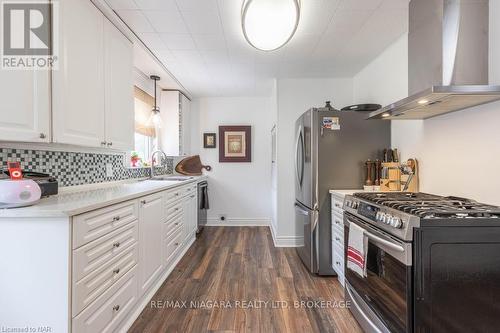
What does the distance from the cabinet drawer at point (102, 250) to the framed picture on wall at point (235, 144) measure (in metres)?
2.91

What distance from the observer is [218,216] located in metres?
4.64

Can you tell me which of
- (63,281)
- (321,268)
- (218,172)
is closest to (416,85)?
(321,268)

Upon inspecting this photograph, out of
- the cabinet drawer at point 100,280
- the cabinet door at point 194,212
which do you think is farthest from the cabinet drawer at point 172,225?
the cabinet drawer at point 100,280

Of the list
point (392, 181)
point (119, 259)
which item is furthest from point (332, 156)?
point (119, 259)

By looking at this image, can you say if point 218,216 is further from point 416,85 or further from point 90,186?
point 416,85

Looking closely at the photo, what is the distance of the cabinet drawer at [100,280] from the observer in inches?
48.2

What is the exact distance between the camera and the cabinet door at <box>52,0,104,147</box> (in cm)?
158

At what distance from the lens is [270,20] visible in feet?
5.79

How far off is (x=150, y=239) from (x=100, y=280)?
689 millimetres

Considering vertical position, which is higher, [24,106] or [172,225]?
[24,106]

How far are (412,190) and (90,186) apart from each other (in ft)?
9.21

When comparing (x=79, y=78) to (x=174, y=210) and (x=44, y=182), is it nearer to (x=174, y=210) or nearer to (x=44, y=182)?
(x=44, y=182)

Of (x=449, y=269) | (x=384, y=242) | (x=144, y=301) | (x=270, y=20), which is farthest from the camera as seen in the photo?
(x=144, y=301)

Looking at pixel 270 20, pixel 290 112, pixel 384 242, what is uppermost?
pixel 270 20
